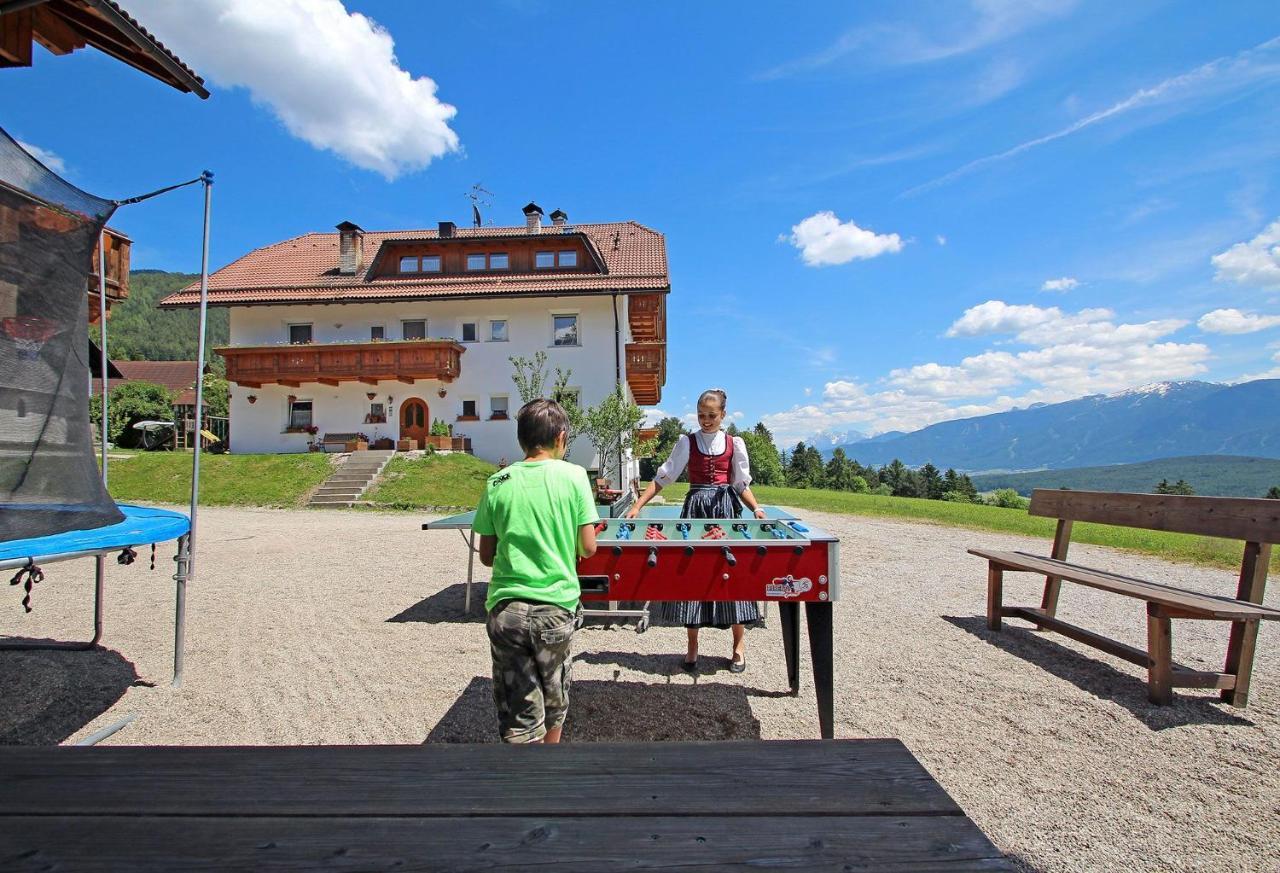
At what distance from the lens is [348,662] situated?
5.08 m

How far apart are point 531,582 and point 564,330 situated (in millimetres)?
25527

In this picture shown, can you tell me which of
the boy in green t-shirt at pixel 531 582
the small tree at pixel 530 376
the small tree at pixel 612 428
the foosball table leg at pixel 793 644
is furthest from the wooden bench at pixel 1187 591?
the small tree at pixel 530 376

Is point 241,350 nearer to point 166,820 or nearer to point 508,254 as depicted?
point 508,254

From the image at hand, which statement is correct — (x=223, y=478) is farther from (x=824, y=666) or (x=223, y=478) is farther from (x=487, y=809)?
(x=487, y=809)

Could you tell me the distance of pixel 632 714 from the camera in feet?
13.6

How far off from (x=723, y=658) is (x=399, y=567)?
562cm

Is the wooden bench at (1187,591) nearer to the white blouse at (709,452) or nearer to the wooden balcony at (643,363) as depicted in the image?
the white blouse at (709,452)

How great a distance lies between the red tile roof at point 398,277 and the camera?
2695 centimetres

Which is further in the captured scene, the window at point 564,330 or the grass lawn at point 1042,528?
the window at point 564,330

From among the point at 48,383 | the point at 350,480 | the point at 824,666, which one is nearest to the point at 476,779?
the point at 824,666

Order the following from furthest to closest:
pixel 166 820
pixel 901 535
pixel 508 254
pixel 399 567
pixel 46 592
A: 1. pixel 508 254
2. pixel 901 535
3. pixel 399 567
4. pixel 46 592
5. pixel 166 820

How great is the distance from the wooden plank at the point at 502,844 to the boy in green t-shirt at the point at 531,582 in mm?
1425

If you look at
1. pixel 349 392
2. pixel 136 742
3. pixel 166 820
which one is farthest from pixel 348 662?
pixel 349 392

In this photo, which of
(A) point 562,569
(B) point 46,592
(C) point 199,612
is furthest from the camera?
(B) point 46,592
